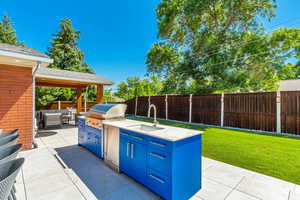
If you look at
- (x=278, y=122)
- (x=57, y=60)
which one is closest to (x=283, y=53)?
(x=278, y=122)

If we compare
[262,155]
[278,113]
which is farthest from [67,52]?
[278,113]

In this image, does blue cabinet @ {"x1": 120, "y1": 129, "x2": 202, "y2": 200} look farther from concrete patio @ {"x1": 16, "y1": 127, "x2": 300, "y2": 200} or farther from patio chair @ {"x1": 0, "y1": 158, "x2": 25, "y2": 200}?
patio chair @ {"x1": 0, "y1": 158, "x2": 25, "y2": 200}

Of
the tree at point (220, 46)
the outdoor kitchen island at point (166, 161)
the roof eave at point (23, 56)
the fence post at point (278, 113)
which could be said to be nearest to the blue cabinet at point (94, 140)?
the outdoor kitchen island at point (166, 161)

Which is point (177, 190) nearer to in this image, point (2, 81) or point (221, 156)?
point (221, 156)

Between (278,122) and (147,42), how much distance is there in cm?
1274

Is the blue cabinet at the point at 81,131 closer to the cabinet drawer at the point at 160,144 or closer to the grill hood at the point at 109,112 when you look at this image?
the grill hood at the point at 109,112

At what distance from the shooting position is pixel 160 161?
1.94m

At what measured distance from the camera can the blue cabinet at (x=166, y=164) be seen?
183cm

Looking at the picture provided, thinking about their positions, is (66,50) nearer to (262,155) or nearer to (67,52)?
(67,52)

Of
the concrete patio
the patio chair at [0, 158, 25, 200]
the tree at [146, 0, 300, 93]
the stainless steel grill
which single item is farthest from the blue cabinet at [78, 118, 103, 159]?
the tree at [146, 0, 300, 93]

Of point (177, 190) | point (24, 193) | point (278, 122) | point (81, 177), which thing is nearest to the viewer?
point (177, 190)

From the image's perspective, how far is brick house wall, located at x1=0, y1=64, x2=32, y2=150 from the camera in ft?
11.7

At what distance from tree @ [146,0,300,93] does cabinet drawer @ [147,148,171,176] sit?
9.33 metres

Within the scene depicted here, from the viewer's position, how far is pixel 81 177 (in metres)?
2.59
